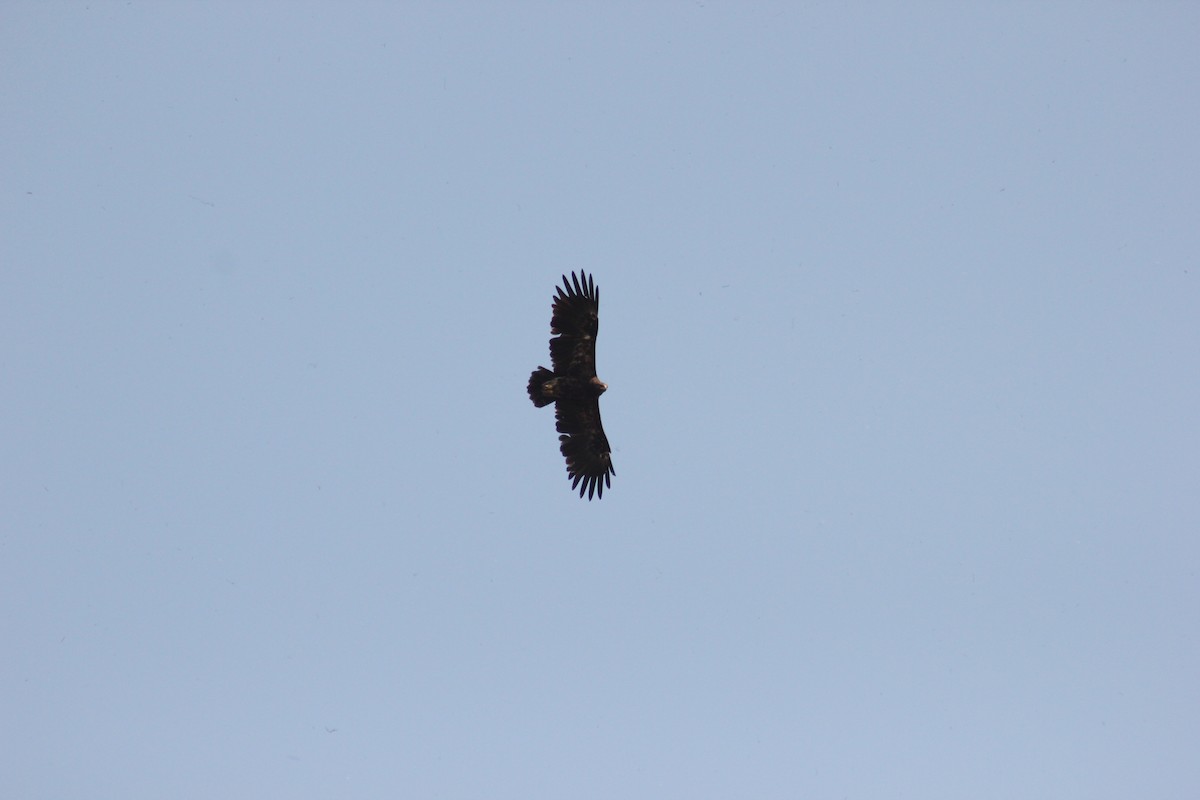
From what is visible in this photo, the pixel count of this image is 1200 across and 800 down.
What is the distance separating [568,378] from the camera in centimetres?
3597

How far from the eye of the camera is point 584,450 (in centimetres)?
3772

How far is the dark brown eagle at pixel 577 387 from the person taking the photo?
35.3m

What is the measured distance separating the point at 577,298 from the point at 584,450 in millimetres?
4621

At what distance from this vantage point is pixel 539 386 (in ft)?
118

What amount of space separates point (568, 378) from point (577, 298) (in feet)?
7.01

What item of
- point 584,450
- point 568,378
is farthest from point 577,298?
point 584,450

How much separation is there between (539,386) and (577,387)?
3.24 feet

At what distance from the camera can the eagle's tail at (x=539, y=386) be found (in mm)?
36000

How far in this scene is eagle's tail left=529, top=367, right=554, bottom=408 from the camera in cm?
3600

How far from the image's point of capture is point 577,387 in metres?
36.2

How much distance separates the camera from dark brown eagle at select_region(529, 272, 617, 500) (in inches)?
1390

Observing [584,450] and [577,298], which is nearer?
[577,298]

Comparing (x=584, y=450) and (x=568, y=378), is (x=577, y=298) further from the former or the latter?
(x=584, y=450)
